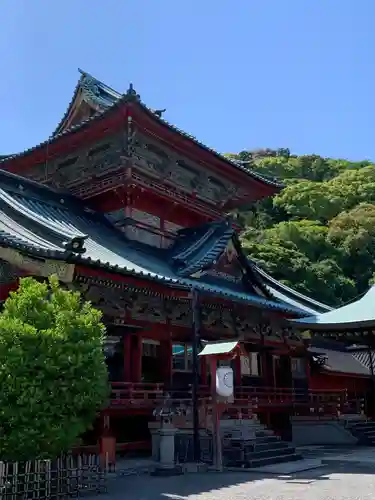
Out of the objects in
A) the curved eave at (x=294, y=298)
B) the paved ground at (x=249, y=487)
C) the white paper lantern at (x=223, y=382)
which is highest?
the curved eave at (x=294, y=298)

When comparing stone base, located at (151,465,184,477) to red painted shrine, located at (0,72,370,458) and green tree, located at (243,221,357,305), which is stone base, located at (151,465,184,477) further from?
green tree, located at (243,221,357,305)

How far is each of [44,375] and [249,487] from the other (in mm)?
5178

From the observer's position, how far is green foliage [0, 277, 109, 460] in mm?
9836

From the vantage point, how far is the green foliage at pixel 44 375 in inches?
387

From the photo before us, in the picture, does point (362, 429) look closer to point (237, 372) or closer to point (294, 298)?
point (237, 372)

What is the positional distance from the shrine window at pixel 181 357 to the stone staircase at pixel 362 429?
776 cm

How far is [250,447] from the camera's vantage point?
52.7 feet

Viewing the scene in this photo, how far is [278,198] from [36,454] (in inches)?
3060

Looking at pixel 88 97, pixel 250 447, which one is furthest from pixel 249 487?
pixel 88 97

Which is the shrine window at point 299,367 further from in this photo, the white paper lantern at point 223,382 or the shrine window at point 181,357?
the white paper lantern at point 223,382

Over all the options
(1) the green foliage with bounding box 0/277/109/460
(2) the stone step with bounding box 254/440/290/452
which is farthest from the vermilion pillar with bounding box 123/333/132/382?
(1) the green foliage with bounding box 0/277/109/460

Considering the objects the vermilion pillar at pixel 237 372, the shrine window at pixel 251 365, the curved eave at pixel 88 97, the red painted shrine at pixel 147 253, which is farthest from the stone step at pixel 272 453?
the curved eave at pixel 88 97

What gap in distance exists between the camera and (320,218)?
3206 inches

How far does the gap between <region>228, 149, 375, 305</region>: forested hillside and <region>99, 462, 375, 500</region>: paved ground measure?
44561 mm
